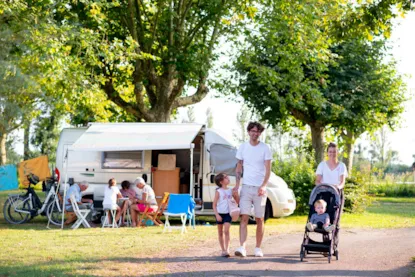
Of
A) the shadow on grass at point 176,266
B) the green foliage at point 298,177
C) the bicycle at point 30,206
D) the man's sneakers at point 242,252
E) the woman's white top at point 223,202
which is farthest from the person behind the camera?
the green foliage at point 298,177

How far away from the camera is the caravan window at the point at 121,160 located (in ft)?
60.0

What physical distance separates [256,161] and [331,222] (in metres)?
1.37

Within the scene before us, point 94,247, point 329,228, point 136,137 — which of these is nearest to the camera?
point 329,228

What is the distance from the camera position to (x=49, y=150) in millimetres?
55656

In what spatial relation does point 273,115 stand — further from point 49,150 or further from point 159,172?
point 49,150

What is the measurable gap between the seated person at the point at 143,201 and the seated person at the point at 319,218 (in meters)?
6.86

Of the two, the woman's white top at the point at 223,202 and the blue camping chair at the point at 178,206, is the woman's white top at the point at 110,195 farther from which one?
the woman's white top at the point at 223,202

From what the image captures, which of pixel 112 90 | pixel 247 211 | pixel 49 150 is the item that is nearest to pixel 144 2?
pixel 112 90

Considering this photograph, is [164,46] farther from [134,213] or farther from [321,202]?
[321,202]

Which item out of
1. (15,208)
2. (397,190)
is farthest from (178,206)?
(397,190)

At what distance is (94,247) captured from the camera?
1232 cm

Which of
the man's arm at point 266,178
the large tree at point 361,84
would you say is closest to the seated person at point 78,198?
the man's arm at point 266,178

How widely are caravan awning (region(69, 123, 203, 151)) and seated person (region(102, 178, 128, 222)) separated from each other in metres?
0.86

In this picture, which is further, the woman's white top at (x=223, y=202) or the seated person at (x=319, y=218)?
the woman's white top at (x=223, y=202)
